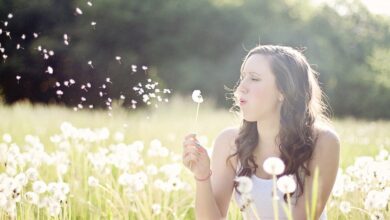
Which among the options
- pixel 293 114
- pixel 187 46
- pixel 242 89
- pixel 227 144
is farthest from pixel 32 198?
pixel 187 46

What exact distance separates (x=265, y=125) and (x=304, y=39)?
20186mm

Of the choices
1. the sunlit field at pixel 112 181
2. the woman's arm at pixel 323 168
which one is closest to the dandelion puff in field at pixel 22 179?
the sunlit field at pixel 112 181

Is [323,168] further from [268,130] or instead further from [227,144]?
[227,144]

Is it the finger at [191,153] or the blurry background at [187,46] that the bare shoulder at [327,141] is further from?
the blurry background at [187,46]

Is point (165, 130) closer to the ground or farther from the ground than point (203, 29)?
closer to the ground

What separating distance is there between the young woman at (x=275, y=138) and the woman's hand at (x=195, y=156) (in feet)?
0.13

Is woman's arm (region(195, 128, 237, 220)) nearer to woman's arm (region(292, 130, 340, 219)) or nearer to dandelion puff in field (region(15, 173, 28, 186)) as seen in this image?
woman's arm (region(292, 130, 340, 219))

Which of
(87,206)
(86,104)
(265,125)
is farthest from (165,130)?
(86,104)

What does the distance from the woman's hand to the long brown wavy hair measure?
1.57ft

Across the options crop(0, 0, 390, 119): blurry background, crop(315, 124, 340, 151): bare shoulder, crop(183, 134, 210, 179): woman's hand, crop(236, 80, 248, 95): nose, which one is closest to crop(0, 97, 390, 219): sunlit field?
crop(315, 124, 340, 151): bare shoulder

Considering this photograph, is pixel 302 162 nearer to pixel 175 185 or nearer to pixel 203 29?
pixel 175 185

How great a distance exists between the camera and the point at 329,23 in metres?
25.0

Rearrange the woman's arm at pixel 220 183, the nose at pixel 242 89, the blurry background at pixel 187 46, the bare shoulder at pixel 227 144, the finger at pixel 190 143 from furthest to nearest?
the blurry background at pixel 187 46, the bare shoulder at pixel 227 144, the woman's arm at pixel 220 183, the nose at pixel 242 89, the finger at pixel 190 143

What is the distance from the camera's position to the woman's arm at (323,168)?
9.50 feet
